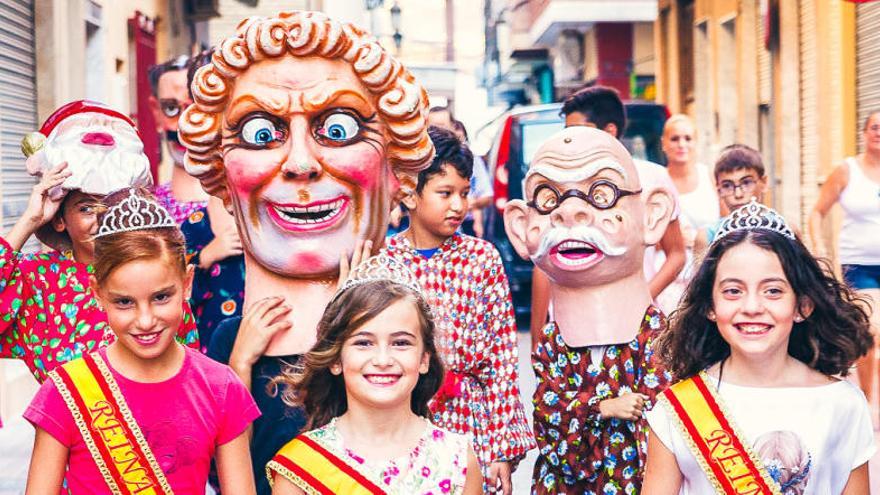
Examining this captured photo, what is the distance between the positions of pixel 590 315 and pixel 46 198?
1.78 metres

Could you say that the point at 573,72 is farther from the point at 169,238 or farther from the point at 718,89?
the point at 169,238

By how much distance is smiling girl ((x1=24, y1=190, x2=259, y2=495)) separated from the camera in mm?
3557

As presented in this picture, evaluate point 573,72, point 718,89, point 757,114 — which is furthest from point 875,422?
point 573,72

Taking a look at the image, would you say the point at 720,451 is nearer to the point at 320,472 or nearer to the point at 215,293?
the point at 320,472

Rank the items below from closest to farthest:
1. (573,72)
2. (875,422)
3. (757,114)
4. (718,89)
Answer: (875,422) → (757,114) → (718,89) → (573,72)

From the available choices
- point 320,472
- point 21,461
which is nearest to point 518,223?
point 320,472

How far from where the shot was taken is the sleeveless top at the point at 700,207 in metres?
7.82

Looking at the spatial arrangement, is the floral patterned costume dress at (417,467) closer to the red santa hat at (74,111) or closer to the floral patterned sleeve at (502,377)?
the floral patterned sleeve at (502,377)

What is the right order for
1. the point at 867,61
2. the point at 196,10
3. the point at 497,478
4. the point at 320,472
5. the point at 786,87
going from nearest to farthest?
the point at 320,472 < the point at 497,478 < the point at 867,61 < the point at 786,87 < the point at 196,10

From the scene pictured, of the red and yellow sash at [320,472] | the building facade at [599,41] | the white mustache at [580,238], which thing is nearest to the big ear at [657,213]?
the white mustache at [580,238]

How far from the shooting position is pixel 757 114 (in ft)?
64.7

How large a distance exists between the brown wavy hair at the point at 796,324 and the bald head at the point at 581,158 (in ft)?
2.25

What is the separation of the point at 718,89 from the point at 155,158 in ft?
29.6

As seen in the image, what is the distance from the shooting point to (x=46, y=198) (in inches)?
182
